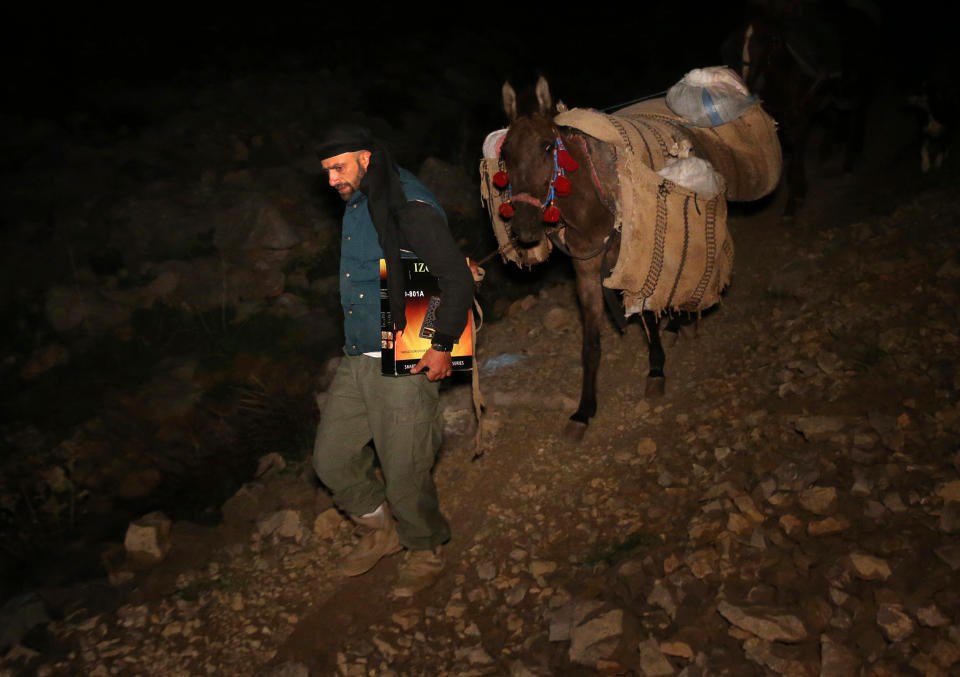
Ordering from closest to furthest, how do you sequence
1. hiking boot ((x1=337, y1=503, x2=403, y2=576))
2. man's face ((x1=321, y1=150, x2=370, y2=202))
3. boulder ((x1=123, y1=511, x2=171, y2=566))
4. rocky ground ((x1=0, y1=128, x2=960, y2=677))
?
rocky ground ((x1=0, y1=128, x2=960, y2=677)) → man's face ((x1=321, y1=150, x2=370, y2=202)) → hiking boot ((x1=337, y1=503, x2=403, y2=576)) → boulder ((x1=123, y1=511, x2=171, y2=566))

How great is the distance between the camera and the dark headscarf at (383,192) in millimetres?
3117

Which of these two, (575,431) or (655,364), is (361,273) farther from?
(655,364)

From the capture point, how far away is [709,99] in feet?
17.5

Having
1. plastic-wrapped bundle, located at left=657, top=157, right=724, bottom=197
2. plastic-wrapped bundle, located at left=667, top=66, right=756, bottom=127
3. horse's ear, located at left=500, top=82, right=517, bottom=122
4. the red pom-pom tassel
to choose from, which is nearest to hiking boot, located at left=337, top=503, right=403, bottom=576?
the red pom-pom tassel

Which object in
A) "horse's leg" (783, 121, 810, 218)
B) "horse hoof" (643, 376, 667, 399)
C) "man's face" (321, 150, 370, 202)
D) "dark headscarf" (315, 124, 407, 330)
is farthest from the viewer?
"horse's leg" (783, 121, 810, 218)

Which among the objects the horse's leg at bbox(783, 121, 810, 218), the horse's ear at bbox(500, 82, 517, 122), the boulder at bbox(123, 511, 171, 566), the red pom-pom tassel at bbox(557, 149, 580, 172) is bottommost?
the boulder at bbox(123, 511, 171, 566)

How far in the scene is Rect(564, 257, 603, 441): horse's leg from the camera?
4.85m

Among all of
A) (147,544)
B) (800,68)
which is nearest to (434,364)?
(147,544)

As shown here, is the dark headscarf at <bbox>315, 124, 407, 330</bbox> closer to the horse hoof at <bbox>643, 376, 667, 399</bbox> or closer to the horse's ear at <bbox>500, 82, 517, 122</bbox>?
the horse's ear at <bbox>500, 82, 517, 122</bbox>

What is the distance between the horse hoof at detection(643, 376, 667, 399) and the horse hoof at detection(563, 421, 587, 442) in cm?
60

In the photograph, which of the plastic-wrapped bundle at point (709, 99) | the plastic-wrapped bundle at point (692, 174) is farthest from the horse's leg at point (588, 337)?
the plastic-wrapped bundle at point (709, 99)

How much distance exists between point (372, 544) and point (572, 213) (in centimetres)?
230

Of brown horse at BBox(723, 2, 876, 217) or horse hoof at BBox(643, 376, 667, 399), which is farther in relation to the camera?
brown horse at BBox(723, 2, 876, 217)

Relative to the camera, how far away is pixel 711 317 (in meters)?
6.12
